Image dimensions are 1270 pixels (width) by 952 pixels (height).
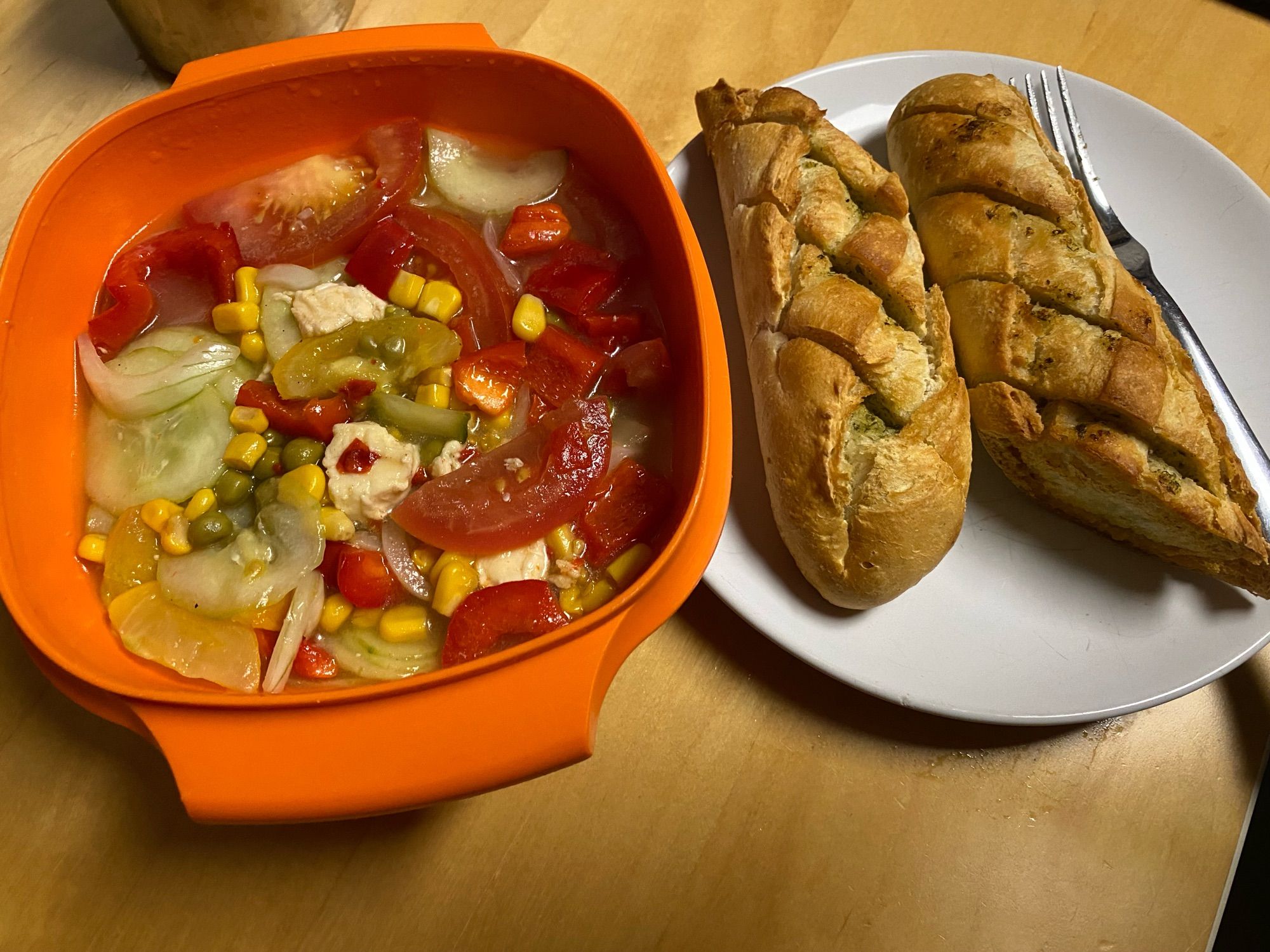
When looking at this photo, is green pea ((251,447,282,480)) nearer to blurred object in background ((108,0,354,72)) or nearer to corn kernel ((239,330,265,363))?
corn kernel ((239,330,265,363))

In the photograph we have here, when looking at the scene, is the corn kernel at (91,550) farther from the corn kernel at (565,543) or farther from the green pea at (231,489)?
the corn kernel at (565,543)

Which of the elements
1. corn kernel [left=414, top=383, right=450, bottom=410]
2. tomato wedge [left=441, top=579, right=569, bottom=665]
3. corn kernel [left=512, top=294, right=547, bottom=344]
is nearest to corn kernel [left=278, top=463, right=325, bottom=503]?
corn kernel [left=414, top=383, right=450, bottom=410]

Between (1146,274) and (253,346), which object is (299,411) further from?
(1146,274)

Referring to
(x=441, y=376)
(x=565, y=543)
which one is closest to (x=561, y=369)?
(x=441, y=376)

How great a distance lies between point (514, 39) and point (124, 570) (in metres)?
1.50

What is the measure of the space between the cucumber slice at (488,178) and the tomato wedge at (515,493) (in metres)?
0.51

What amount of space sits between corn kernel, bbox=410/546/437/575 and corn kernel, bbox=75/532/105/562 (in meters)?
0.51

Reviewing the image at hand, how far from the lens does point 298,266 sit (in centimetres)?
153

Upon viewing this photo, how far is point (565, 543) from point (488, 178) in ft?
2.55

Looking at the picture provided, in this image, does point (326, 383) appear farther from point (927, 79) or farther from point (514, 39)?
point (927, 79)

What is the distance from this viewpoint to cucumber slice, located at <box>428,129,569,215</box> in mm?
1595

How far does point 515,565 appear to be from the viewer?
1.36 metres

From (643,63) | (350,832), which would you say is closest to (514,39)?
(643,63)

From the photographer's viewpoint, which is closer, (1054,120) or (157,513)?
(157,513)
